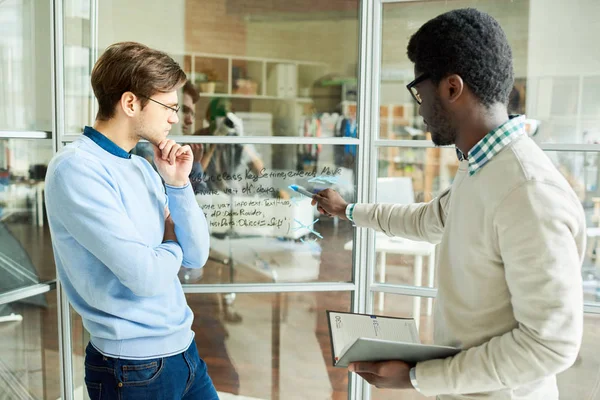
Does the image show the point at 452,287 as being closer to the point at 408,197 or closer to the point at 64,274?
the point at 64,274

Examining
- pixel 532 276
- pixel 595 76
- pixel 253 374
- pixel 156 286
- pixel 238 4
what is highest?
pixel 238 4

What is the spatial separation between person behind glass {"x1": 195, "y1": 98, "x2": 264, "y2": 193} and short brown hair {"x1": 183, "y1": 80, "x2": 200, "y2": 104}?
0.18 ft

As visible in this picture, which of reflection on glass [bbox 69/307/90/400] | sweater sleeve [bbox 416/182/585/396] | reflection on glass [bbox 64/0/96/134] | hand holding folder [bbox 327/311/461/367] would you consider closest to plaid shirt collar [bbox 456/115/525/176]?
sweater sleeve [bbox 416/182/585/396]

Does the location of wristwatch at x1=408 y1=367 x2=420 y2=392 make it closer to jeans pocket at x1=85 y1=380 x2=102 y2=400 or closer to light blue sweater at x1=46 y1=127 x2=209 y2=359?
light blue sweater at x1=46 y1=127 x2=209 y2=359

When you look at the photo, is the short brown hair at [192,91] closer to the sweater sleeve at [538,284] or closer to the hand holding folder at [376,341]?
the hand holding folder at [376,341]

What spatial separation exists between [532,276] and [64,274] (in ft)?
3.65

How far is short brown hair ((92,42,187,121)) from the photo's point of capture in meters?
1.42

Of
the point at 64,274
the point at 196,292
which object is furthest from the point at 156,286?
the point at 196,292

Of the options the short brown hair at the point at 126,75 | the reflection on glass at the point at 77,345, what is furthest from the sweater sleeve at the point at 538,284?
the reflection on glass at the point at 77,345

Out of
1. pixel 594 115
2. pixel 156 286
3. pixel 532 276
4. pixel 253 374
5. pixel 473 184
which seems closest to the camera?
pixel 532 276

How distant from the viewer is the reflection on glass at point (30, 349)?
80.0 inches

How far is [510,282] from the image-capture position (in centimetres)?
103

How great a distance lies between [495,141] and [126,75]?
34.8 inches

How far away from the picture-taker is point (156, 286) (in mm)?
1371
